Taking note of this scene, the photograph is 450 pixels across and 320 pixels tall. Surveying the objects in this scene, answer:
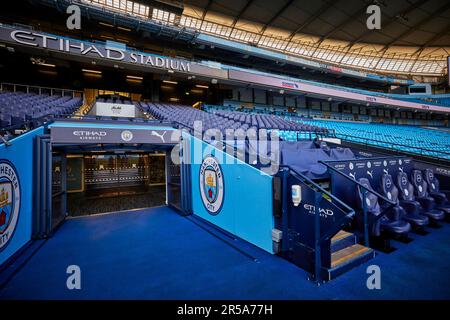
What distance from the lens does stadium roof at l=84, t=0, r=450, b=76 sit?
19203 millimetres

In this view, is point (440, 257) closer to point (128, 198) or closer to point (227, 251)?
point (227, 251)

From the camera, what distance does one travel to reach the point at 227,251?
11.9ft

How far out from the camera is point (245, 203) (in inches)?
156

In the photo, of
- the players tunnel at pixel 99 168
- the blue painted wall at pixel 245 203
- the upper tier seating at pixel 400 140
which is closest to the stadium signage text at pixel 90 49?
the players tunnel at pixel 99 168

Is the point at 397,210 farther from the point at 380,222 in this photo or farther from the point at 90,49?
the point at 90,49

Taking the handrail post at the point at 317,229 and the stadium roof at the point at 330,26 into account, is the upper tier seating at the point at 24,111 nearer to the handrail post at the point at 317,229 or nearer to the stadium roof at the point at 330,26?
the handrail post at the point at 317,229

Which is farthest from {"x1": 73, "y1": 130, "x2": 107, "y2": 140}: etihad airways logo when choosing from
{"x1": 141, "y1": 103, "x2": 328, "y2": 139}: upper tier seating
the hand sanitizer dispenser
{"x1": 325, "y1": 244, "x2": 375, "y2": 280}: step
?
{"x1": 325, "y1": 244, "x2": 375, "y2": 280}: step

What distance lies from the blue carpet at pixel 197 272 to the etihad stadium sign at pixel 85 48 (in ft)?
36.6

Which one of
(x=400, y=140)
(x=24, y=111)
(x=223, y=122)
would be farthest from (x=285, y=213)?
(x=400, y=140)

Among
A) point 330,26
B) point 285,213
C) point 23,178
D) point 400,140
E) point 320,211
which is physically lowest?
point 285,213

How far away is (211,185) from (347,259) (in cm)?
316

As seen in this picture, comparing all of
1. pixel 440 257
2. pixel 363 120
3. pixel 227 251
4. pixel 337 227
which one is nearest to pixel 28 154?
pixel 227 251

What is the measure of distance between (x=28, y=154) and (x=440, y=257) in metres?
7.92

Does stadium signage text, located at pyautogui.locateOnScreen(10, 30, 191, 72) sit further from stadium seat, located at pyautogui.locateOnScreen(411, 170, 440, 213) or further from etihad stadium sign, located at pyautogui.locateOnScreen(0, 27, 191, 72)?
stadium seat, located at pyautogui.locateOnScreen(411, 170, 440, 213)
